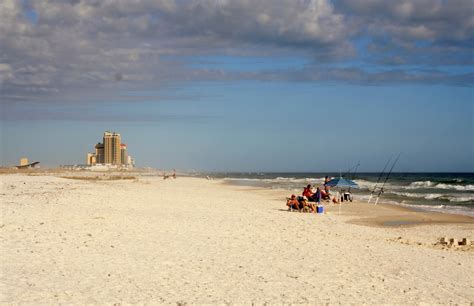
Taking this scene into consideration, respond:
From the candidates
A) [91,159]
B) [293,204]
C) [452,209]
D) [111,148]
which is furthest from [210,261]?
[91,159]

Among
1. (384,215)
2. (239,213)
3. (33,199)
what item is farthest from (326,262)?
(384,215)

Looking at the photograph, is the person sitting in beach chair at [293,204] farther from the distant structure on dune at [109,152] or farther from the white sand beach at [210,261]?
the distant structure on dune at [109,152]

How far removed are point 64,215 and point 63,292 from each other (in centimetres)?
699

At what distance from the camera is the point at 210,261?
28.7 feet

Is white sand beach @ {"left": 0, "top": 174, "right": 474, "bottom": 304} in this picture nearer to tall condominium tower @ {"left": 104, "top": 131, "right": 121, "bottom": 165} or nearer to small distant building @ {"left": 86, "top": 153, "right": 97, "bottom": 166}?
tall condominium tower @ {"left": 104, "top": 131, "right": 121, "bottom": 165}

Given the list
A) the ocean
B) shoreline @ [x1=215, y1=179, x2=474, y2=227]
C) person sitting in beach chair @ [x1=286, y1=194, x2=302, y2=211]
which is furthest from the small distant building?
person sitting in beach chair @ [x1=286, y1=194, x2=302, y2=211]

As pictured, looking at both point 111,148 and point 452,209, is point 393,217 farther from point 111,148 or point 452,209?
point 111,148

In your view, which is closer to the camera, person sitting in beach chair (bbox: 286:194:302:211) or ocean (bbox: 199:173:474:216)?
person sitting in beach chair (bbox: 286:194:302:211)

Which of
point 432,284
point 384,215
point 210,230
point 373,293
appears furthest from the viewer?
point 384,215

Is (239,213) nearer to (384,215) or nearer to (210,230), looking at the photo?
(210,230)

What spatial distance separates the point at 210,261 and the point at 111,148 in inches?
6115

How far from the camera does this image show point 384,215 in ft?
70.1

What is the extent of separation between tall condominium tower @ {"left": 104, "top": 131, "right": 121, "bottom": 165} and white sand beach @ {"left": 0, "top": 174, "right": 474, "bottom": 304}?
14755 cm

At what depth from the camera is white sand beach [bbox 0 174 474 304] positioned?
6.79m
